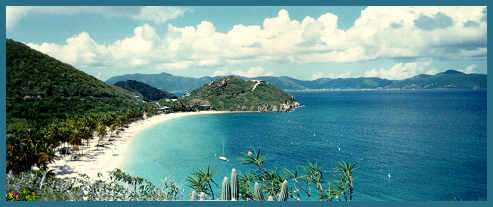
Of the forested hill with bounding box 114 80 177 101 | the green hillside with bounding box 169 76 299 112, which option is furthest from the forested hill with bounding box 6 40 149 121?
the forested hill with bounding box 114 80 177 101

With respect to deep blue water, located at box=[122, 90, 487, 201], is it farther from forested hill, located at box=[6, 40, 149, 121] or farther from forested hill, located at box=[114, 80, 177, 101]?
forested hill, located at box=[114, 80, 177, 101]

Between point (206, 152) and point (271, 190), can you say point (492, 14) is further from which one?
point (206, 152)

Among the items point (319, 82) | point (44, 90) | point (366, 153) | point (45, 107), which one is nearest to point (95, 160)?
point (45, 107)

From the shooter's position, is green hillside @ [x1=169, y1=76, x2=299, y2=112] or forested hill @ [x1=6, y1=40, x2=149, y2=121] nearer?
forested hill @ [x1=6, y1=40, x2=149, y2=121]

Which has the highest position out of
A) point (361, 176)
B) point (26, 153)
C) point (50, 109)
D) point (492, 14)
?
point (492, 14)

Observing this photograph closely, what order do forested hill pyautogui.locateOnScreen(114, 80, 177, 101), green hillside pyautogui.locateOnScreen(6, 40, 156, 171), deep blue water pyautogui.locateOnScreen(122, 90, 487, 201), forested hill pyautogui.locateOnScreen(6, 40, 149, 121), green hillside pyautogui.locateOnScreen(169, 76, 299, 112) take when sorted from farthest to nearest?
forested hill pyautogui.locateOnScreen(114, 80, 177, 101) < green hillside pyautogui.locateOnScreen(169, 76, 299, 112) < forested hill pyautogui.locateOnScreen(6, 40, 149, 121) < deep blue water pyautogui.locateOnScreen(122, 90, 487, 201) < green hillside pyautogui.locateOnScreen(6, 40, 156, 171)

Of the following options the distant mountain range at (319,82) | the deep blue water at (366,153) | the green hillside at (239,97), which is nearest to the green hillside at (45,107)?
the deep blue water at (366,153)

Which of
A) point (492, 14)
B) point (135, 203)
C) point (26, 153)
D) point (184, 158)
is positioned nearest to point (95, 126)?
point (184, 158)
